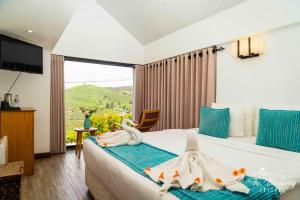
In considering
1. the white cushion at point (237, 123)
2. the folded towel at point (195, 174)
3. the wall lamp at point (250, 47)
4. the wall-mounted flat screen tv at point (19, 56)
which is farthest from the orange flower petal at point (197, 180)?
the wall-mounted flat screen tv at point (19, 56)

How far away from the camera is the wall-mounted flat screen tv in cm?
303

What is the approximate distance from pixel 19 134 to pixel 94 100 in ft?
7.61

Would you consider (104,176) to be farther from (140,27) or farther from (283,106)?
(140,27)

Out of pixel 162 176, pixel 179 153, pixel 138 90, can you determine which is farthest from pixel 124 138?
pixel 138 90

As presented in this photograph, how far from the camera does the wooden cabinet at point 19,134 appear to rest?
2.96 m

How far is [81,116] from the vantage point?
505 centimetres

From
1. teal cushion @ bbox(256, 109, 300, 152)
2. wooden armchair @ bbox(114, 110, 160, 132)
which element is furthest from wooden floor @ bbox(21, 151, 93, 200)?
teal cushion @ bbox(256, 109, 300, 152)

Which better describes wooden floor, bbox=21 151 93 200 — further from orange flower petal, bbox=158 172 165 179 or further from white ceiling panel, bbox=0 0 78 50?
white ceiling panel, bbox=0 0 78 50

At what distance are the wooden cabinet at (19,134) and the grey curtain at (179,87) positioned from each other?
2661mm

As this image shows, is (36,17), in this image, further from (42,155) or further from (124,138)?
(42,155)

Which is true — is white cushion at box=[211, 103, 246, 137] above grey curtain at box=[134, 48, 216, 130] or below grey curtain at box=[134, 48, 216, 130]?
below

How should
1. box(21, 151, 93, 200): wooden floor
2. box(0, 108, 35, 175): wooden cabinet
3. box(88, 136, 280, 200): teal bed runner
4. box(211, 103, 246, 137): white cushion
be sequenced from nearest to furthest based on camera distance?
box(88, 136, 280, 200): teal bed runner → box(21, 151, 93, 200): wooden floor → box(211, 103, 246, 137): white cushion → box(0, 108, 35, 175): wooden cabinet

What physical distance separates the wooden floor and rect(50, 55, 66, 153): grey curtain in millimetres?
413

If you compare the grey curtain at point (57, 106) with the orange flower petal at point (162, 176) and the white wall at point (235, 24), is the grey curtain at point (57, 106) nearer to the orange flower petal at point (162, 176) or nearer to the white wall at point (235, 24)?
the white wall at point (235, 24)
